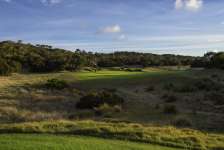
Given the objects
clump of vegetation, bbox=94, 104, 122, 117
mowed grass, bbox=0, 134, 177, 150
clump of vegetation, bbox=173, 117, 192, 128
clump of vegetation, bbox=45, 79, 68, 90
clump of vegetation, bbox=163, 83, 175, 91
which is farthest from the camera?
clump of vegetation, bbox=163, 83, 175, 91

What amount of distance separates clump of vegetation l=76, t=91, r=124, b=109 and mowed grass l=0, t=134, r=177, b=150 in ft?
48.6

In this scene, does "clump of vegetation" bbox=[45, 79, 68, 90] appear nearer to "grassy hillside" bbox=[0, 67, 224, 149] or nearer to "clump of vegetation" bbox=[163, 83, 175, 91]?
"grassy hillside" bbox=[0, 67, 224, 149]

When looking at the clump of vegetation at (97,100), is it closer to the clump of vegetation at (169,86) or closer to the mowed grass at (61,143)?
the clump of vegetation at (169,86)

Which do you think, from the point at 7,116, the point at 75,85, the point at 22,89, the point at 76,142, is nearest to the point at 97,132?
the point at 76,142

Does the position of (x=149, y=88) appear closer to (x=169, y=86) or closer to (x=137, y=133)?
(x=169, y=86)

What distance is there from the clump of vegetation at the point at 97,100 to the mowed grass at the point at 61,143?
14800 mm

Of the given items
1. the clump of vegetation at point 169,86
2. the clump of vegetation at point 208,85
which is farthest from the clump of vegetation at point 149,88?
the clump of vegetation at point 208,85

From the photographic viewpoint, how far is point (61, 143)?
49.1 ft

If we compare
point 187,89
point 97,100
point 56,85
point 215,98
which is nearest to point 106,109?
point 97,100

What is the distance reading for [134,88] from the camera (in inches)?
1907

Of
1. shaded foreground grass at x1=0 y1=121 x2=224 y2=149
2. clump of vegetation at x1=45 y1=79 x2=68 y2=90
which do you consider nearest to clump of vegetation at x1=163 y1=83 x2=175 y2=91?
clump of vegetation at x1=45 y1=79 x2=68 y2=90

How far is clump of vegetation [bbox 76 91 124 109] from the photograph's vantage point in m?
32.0

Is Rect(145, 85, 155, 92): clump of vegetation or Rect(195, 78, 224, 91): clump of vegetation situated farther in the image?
Rect(145, 85, 155, 92): clump of vegetation

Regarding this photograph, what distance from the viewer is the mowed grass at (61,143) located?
14047 millimetres
